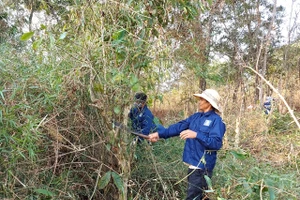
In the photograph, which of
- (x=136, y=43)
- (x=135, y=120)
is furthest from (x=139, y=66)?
(x=135, y=120)

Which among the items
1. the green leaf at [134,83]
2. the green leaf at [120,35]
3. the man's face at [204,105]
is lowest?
the man's face at [204,105]

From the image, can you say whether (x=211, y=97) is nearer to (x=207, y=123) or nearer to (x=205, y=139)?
(x=207, y=123)

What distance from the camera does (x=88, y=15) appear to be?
2.44m

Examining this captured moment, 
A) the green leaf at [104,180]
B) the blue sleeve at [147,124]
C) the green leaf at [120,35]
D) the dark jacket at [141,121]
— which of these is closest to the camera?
the green leaf at [120,35]

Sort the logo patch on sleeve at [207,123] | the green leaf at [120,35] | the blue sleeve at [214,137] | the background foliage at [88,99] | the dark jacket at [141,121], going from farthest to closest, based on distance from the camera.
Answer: the dark jacket at [141,121] < the logo patch on sleeve at [207,123] < the blue sleeve at [214,137] < the background foliage at [88,99] < the green leaf at [120,35]

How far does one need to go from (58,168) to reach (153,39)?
127 centimetres

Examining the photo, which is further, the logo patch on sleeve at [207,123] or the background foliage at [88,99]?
the logo patch on sleeve at [207,123]

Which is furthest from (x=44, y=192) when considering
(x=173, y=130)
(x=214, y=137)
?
(x=214, y=137)

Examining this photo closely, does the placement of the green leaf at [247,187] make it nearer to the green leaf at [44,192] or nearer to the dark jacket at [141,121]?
the dark jacket at [141,121]

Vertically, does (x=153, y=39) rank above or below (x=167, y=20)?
below

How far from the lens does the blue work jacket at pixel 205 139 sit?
8.81 feet

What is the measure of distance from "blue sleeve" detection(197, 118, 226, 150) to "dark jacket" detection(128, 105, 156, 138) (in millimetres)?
604

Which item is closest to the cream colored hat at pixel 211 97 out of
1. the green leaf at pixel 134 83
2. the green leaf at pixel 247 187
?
the green leaf at pixel 247 187

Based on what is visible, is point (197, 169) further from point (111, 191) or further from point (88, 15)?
point (88, 15)
